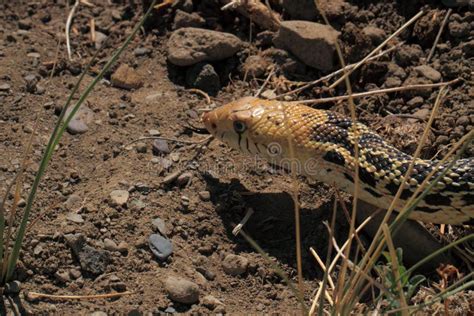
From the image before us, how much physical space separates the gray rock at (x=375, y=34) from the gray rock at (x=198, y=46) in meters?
1.06

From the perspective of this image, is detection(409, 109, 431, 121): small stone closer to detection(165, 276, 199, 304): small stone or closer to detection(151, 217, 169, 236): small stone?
detection(151, 217, 169, 236): small stone

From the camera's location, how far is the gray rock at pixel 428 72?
5.85 metres

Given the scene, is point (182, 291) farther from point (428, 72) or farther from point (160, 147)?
point (428, 72)

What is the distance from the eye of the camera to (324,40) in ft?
19.5

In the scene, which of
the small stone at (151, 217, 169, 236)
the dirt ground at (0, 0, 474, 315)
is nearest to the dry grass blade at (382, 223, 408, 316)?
the dirt ground at (0, 0, 474, 315)

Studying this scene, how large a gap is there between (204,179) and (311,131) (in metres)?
0.83

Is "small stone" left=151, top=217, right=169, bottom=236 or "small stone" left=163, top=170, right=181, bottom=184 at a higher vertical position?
"small stone" left=163, top=170, right=181, bottom=184

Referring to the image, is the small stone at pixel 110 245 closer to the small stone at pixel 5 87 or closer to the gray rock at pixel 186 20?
the small stone at pixel 5 87

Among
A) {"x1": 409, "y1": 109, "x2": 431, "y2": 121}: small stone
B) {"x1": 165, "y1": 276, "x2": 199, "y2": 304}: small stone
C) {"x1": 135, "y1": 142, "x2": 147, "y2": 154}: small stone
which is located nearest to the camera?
{"x1": 165, "y1": 276, "x2": 199, "y2": 304}: small stone

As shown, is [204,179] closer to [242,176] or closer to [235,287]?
[242,176]

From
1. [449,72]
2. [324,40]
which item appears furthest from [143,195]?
[449,72]

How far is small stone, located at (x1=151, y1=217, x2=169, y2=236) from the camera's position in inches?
189

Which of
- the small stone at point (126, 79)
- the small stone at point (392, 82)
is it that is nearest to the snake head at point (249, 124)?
the small stone at point (126, 79)

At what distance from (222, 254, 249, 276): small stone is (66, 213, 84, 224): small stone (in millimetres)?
933
